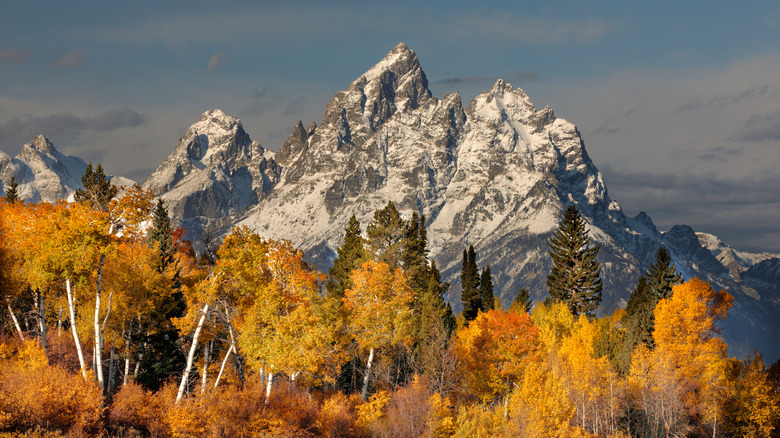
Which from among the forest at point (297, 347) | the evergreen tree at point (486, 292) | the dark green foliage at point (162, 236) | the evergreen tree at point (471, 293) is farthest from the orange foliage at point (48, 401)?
the evergreen tree at point (486, 292)

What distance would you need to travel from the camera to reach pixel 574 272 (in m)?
84.2

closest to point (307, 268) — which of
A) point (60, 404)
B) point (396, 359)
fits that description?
point (60, 404)

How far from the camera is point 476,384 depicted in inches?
2475

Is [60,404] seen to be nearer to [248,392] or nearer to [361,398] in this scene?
[248,392]

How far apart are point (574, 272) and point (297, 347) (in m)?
55.1

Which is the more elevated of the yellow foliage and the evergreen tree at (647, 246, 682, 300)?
the evergreen tree at (647, 246, 682, 300)

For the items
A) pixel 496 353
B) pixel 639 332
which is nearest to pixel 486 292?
pixel 639 332

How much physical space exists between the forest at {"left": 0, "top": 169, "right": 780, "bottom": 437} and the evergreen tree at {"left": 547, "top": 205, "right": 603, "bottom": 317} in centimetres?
28

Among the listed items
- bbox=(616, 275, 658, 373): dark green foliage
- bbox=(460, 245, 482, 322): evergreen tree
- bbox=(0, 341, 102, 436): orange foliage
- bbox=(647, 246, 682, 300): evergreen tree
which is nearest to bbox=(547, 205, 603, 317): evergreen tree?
bbox=(616, 275, 658, 373): dark green foliage

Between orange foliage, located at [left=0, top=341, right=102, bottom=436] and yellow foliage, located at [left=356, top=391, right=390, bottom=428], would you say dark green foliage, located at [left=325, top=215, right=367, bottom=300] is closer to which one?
yellow foliage, located at [left=356, top=391, right=390, bottom=428]

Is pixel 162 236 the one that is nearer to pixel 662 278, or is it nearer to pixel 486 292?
pixel 486 292

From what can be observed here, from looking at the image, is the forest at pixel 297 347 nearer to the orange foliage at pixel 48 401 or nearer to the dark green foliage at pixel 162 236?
the orange foliage at pixel 48 401

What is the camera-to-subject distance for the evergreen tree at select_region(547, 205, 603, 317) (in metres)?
83.6

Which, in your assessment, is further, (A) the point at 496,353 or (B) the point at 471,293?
(B) the point at 471,293
